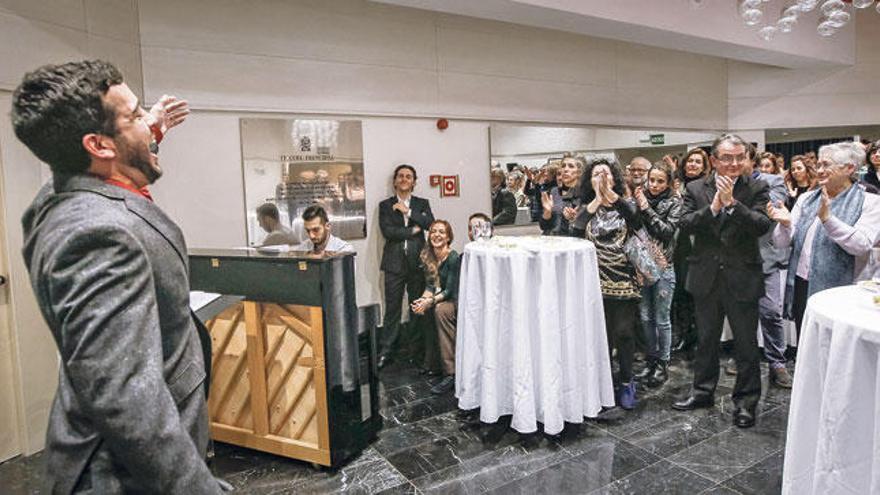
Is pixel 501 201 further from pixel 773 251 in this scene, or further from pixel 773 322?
pixel 773 322

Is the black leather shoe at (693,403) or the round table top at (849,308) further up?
the round table top at (849,308)

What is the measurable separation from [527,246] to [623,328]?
86cm

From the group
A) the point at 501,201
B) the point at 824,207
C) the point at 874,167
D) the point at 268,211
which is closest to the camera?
the point at 824,207

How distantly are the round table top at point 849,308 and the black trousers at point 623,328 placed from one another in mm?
1448

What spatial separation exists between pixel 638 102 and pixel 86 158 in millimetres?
6522

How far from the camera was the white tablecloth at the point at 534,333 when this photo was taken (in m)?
2.92

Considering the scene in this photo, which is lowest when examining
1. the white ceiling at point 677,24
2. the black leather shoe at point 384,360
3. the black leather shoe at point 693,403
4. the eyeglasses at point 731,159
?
the black leather shoe at point 384,360

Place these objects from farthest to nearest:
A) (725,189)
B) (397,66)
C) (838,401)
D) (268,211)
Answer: (397,66)
(268,211)
(725,189)
(838,401)

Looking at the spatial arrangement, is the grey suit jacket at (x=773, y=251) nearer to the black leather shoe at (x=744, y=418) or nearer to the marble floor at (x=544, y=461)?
the marble floor at (x=544, y=461)

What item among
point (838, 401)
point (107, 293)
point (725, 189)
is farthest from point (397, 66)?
point (107, 293)

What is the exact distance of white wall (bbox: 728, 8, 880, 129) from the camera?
7.11m

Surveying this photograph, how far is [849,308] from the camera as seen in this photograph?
166 centimetres

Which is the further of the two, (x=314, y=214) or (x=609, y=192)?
(x=314, y=214)

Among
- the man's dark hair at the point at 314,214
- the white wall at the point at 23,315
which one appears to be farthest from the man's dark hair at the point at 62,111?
the man's dark hair at the point at 314,214
